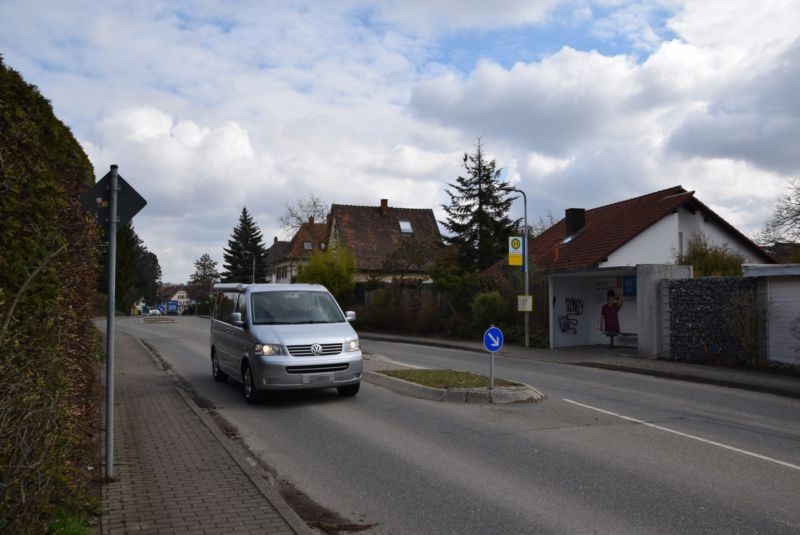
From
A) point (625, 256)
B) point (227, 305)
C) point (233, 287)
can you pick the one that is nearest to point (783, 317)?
point (625, 256)

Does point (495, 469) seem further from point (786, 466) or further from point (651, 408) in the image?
point (651, 408)

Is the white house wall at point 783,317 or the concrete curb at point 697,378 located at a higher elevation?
the white house wall at point 783,317

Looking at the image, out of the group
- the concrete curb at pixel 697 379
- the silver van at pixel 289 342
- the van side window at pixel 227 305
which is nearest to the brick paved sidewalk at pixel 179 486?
the silver van at pixel 289 342

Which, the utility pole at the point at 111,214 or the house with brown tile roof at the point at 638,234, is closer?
the utility pole at the point at 111,214

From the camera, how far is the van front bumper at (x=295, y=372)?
34.9 feet

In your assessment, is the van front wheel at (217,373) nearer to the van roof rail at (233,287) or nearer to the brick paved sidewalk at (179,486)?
the van roof rail at (233,287)

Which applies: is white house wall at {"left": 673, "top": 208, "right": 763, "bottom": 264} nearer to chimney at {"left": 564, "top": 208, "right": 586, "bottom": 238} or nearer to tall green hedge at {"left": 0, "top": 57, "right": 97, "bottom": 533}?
chimney at {"left": 564, "top": 208, "right": 586, "bottom": 238}

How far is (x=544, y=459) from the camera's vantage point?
24.2 ft

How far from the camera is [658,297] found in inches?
742

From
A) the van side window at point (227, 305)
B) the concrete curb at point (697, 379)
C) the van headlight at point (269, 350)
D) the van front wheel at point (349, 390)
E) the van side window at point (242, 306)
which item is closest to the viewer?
the van headlight at point (269, 350)

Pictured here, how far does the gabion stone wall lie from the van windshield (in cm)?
992

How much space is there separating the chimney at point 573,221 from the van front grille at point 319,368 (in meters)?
19.8

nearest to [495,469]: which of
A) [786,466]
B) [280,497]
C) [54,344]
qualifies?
[280,497]

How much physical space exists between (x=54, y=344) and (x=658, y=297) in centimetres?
1709
